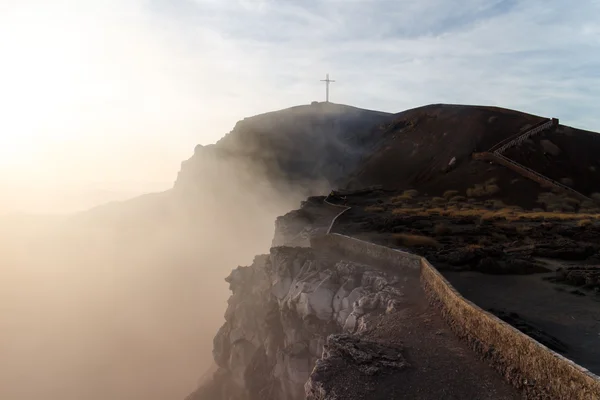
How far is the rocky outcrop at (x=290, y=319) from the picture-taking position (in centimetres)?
2406

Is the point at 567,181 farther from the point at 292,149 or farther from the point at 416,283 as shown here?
the point at 292,149

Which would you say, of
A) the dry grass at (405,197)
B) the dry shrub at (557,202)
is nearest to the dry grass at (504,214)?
the dry shrub at (557,202)

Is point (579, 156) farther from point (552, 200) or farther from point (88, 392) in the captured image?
point (88, 392)

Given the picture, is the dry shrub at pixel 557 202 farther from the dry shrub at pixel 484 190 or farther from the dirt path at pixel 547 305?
the dirt path at pixel 547 305

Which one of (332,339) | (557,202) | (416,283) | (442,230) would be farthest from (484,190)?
(332,339)

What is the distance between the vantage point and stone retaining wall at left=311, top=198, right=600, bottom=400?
11.4 metres

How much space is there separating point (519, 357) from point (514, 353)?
0.26 meters

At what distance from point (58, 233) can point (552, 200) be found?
162359 millimetres

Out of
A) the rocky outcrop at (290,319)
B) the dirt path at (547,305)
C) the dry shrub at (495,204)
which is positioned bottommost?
the rocky outcrop at (290,319)

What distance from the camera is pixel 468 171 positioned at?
231 ft

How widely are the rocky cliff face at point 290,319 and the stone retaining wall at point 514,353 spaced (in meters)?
2.89

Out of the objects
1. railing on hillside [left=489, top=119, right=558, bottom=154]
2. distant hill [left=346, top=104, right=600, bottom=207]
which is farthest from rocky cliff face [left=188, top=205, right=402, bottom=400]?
railing on hillside [left=489, top=119, right=558, bottom=154]

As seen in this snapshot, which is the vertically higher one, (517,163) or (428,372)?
(517,163)

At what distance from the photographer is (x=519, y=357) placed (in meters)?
13.7
